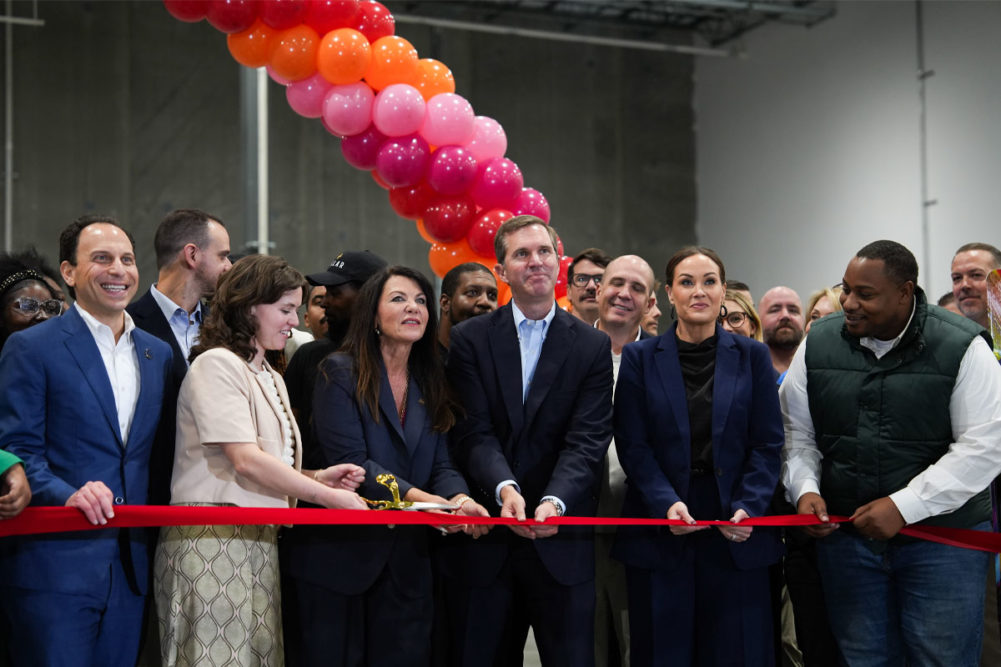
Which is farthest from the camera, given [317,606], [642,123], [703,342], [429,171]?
[642,123]

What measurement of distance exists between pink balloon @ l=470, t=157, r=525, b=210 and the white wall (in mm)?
5496

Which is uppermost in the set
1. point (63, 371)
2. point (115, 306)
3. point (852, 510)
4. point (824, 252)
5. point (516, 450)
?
point (824, 252)

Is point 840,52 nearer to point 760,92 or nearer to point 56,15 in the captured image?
point 760,92

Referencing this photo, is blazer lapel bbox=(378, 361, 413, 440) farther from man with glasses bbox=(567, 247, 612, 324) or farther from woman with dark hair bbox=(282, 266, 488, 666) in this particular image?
man with glasses bbox=(567, 247, 612, 324)

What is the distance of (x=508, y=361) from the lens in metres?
4.12

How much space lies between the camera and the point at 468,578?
395 cm

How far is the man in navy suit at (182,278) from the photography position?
168 inches

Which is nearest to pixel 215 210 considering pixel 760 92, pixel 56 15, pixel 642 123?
pixel 56 15

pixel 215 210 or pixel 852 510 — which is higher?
pixel 215 210

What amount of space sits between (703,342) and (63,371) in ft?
7.84

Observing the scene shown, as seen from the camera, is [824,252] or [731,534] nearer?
[731,534]

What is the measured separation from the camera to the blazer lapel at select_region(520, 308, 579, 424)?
4.05 metres

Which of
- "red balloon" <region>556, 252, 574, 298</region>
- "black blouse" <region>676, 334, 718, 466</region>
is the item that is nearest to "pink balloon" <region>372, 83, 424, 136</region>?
"red balloon" <region>556, 252, 574, 298</region>

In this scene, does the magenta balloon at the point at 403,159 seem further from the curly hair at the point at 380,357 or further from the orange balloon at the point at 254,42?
the curly hair at the point at 380,357
